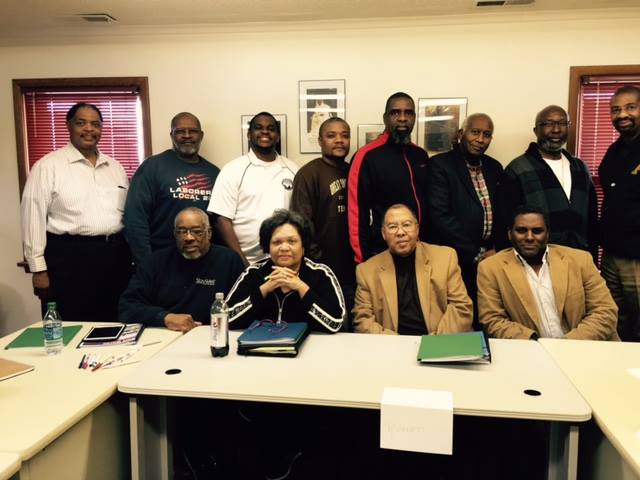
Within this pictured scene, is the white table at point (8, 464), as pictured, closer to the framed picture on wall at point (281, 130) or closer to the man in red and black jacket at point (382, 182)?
the man in red and black jacket at point (382, 182)

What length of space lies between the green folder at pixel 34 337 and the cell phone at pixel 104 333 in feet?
0.28

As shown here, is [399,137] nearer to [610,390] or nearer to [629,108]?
[629,108]

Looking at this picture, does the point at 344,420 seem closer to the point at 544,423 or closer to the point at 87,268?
the point at 544,423

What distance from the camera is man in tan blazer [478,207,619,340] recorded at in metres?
2.39

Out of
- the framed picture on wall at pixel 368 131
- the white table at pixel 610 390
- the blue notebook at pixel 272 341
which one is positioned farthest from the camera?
the framed picture on wall at pixel 368 131

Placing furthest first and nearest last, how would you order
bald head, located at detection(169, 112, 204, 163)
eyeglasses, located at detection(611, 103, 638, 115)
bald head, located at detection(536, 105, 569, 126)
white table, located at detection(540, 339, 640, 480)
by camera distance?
1. bald head, located at detection(169, 112, 204, 163)
2. bald head, located at detection(536, 105, 569, 126)
3. eyeglasses, located at detection(611, 103, 638, 115)
4. white table, located at detection(540, 339, 640, 480)

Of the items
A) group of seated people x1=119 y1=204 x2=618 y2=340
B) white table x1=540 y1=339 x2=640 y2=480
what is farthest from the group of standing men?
white table x1=540 y1=339 x2=640 y2=480

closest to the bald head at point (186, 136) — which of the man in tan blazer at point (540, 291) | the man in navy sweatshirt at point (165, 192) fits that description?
the man in navy sweatshirt at point (165, 192)

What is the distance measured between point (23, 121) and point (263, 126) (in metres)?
2.07

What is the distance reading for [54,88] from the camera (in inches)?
156

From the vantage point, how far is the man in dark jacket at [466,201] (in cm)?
292

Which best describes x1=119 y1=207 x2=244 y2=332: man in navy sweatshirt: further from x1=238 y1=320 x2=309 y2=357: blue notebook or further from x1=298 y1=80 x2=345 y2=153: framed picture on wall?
x1=298 y1=80 x2=345 y2=153: framed picture on wall

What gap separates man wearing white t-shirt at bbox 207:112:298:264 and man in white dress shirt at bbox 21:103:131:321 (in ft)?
2.30

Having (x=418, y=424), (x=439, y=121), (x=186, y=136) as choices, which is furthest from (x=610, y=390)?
(x=186, y=136)
